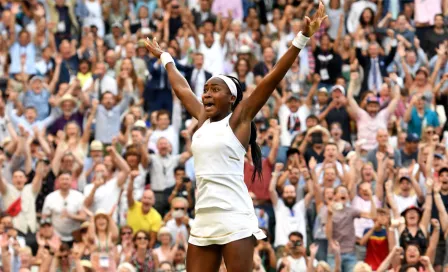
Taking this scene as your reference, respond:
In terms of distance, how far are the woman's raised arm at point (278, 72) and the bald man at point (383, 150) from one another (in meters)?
8.10

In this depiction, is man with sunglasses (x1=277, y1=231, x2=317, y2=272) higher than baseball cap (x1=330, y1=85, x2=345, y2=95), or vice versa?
baseball cap (x1=330, y1=85, x2=345, y2=95)

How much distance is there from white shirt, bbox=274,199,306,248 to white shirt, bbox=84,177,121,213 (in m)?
1.94

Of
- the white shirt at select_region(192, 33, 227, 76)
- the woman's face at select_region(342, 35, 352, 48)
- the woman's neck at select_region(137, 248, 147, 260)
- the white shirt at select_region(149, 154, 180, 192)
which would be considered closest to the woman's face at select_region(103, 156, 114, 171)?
the white shirt at select_region(149, 154, 180, 192)

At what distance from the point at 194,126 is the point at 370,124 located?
7.85 ft

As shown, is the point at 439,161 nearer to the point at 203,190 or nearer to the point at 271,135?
the point at 271,135

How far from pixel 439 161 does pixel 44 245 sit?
4.94 m

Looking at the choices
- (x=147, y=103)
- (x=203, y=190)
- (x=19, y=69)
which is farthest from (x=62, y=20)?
(x=203, y=190)

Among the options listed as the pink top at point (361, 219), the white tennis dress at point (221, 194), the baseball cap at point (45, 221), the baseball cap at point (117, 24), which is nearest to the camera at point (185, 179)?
the baseball cap at point (45, 221)

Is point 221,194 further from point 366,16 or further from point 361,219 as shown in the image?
point 366,16

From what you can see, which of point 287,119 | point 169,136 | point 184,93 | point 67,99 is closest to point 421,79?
point 287,119

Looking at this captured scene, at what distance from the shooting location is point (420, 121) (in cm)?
1811

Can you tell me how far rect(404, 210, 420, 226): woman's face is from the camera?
1458cm

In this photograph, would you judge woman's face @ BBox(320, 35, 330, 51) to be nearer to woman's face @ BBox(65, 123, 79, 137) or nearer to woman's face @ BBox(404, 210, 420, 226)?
woman's face @ BBox(65, 123, 79, 137)

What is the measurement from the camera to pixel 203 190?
27.8 ft
